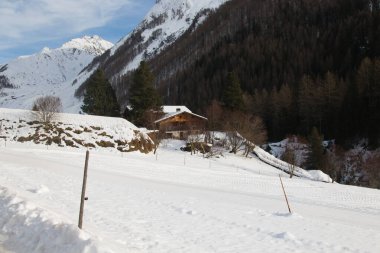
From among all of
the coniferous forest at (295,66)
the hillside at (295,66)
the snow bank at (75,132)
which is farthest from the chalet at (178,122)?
the snow bank at (75,132)

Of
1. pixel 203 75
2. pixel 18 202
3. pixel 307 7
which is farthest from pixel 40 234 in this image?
pixel 307 7

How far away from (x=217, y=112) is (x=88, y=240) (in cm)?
6801

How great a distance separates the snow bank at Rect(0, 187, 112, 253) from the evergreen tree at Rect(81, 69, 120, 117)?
61.2 meters

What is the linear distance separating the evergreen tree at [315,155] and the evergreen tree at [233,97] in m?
17.4

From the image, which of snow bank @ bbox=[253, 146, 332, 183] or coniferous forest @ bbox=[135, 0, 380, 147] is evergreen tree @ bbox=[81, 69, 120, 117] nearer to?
coniferous forest @ bbox=[135, 0, 380, 147]

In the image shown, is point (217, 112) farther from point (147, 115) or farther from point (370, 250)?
point (370, 250)

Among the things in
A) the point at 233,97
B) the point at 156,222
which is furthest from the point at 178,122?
the point at 156,222

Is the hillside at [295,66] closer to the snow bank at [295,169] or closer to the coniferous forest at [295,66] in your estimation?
the coniferous forest at [295,66]

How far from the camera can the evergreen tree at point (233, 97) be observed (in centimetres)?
7812

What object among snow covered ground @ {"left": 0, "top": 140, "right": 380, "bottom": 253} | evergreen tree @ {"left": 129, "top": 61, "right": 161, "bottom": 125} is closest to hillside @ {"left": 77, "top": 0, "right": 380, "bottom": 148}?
evergreen tree @ {"left": 129, "top": 61, "right": 161, "bottom": 125}

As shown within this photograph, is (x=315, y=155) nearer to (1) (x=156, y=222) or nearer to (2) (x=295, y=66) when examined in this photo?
(1) (x=156, y=222)

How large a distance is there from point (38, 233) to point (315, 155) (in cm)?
5879

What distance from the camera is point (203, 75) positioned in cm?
14762

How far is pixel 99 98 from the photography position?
72750 millimetres
